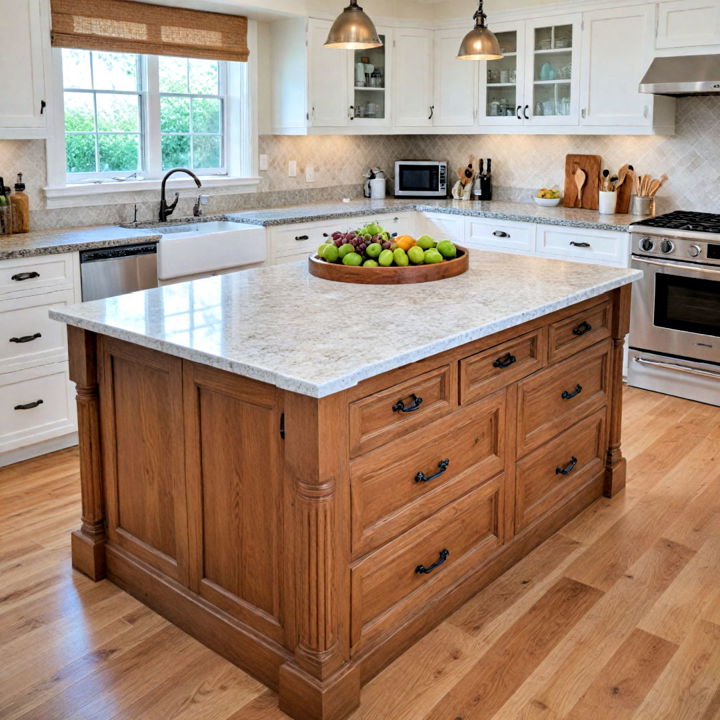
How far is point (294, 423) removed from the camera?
6.88ft

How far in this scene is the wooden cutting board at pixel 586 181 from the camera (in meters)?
5.75

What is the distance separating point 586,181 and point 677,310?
138 cm

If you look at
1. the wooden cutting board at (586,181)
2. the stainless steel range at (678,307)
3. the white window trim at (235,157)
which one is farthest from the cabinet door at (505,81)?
the white window trim at (235,157)

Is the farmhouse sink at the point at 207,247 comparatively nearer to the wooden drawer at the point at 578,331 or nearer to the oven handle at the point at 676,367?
the wooden drawer at the point at 578,331

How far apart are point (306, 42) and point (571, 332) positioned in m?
3.18

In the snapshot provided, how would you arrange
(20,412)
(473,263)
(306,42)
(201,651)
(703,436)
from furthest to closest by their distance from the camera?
1. (306,42)
2. (703,436)
3. (20,412)
4. (473,263)
5. (201,651)

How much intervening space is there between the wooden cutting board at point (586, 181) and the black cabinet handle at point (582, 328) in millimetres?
2725

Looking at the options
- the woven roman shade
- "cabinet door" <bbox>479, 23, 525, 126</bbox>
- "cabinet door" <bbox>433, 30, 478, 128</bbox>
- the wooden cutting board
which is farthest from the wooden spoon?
the woven roman shade

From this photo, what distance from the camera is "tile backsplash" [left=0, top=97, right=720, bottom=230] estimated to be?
15.5 feet

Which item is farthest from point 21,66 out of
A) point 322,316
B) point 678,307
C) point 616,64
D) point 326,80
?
point 678,307

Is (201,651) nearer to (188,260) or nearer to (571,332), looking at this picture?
(571,332)

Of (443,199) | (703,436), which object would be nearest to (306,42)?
(443,199)

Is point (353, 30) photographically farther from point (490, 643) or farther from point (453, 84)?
point (453, 84)

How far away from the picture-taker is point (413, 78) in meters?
6.09
